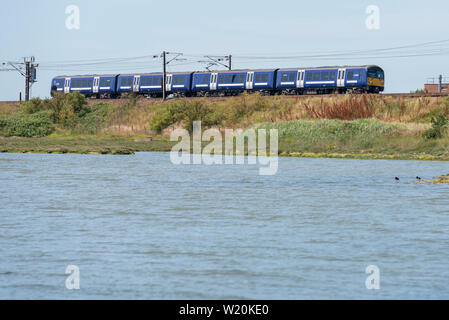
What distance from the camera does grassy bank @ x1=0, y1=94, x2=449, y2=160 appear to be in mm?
55906

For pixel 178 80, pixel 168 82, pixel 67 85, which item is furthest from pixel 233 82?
pixel 67 85

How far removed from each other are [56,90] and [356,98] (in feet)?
137

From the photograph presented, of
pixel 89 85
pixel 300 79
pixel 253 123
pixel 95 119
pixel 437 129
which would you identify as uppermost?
pixel 89 85

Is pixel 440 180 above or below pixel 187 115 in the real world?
below

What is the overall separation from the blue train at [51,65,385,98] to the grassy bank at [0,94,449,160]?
1749mm

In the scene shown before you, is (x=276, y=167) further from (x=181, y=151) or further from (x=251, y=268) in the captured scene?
(x=251, y=268)

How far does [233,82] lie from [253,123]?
357 inches

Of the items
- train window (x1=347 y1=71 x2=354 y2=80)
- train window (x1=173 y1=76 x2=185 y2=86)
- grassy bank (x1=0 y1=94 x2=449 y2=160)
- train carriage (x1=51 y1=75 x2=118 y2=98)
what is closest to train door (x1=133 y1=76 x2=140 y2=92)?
grassy bank (x1=0 y1=94 x2=449 y2=160)

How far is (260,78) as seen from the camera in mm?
78438

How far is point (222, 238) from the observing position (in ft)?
60.8

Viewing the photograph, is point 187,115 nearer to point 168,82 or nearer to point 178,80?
point 178,80
